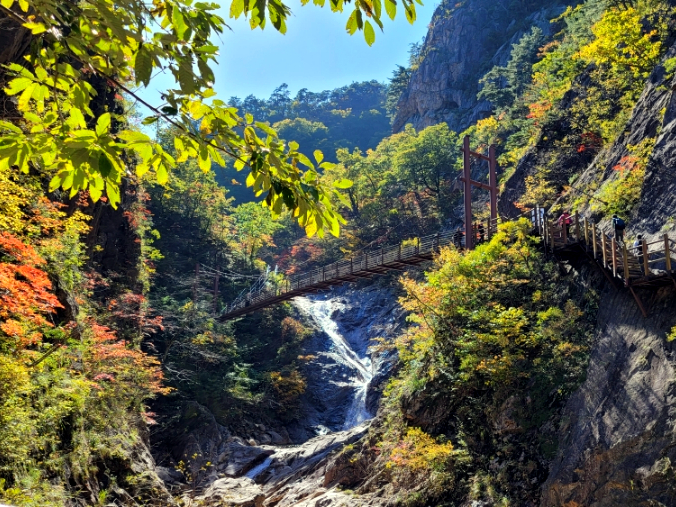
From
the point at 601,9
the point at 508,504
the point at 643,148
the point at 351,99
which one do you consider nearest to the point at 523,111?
the point at 601,9

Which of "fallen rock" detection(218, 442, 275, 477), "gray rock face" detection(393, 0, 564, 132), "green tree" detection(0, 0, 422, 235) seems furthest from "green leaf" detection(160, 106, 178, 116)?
"gray rock face" detection(393, 0, 564, 132)

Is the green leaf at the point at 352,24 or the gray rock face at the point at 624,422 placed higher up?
the green leaf at the point at 352,24

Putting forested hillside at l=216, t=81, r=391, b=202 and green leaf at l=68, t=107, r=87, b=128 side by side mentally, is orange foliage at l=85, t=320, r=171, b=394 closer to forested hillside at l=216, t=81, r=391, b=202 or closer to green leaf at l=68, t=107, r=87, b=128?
green leaf at l=68, t=107, r=87, b=128

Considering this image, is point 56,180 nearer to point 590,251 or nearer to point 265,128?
point 265,128

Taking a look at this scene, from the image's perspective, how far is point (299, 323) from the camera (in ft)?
78.9

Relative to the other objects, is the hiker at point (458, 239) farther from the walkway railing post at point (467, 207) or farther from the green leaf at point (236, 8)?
the green leaf at point (236, 8)

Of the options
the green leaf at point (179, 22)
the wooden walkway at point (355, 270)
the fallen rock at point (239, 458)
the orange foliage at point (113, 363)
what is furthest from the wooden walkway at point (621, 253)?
the fallen rock at point (239, 458)

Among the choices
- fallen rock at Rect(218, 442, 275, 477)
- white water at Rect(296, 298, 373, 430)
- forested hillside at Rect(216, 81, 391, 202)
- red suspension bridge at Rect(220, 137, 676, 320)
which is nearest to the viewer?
red suspension bridge at Rect(220, 137, 676, 320)

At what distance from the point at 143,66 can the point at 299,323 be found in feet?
74.6

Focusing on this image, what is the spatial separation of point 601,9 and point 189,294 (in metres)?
20.5

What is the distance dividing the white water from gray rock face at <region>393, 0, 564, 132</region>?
62.9ft

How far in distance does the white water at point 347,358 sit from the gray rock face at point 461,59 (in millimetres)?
19180

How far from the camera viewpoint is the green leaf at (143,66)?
1636mm

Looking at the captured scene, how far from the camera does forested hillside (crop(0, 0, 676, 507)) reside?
1.91 meters
